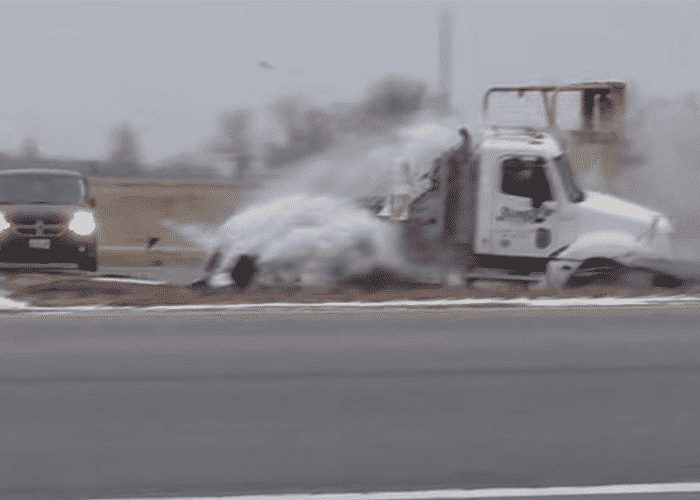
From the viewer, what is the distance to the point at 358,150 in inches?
801

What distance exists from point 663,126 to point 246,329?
18.3m

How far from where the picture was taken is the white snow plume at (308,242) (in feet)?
59.8

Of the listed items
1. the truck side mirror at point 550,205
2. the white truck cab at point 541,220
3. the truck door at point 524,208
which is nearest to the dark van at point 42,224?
the white truck cab at point 541,220

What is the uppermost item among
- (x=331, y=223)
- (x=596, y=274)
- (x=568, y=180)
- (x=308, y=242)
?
(x=568, y=180)

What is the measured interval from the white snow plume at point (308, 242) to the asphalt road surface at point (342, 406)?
3490 millimetres

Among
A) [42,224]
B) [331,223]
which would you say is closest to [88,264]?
[42,224]

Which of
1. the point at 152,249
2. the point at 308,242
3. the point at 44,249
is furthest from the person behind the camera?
the point at 152,249

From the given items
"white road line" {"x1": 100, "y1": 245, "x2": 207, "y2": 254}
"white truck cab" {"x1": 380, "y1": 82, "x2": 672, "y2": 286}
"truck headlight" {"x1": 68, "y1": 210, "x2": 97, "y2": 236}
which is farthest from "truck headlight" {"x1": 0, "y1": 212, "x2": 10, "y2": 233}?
"white truck cab" {"x1": 380, "y1": 82, "x2": 672, "y2": 286}

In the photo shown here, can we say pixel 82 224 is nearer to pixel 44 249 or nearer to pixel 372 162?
pixel 44 249

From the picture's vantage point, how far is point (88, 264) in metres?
24.2

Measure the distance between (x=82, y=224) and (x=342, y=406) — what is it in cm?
1534

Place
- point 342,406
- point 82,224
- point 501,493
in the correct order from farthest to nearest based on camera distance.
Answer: point 82,224, point 342,406, point 501,493

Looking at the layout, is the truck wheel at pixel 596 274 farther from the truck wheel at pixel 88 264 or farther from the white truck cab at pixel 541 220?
the truck wheel at pixel 88 264

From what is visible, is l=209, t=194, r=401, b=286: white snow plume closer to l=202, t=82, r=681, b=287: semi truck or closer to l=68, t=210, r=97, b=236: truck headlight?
l=202, t=82, r=681, b=287: semi truck
